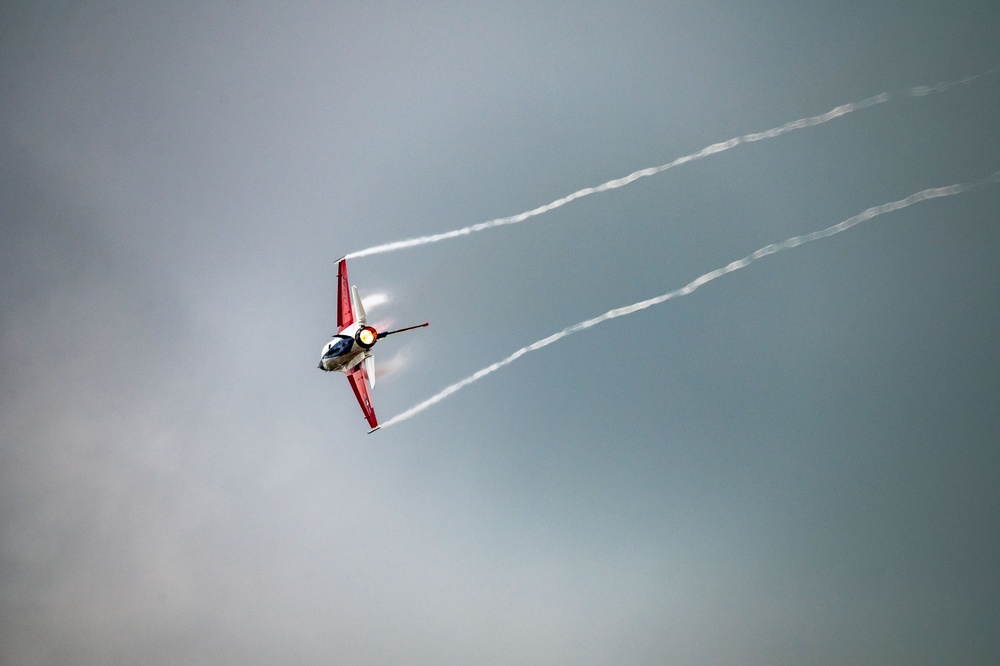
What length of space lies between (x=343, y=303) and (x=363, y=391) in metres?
4.66

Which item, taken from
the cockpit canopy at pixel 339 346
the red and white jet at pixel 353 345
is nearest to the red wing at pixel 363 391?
the red and white jet at pixel 353 345

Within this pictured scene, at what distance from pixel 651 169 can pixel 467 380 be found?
15058 mm

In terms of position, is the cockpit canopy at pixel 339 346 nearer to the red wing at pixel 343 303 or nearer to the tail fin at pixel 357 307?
the tail fin at pixel 357 307

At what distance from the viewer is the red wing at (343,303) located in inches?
1136

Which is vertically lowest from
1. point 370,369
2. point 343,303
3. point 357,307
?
point 370,369

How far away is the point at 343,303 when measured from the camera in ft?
95.4

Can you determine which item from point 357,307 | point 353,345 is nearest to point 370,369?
point 353,345

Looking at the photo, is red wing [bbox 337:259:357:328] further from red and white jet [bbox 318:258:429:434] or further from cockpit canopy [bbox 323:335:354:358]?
cockpit canopy [bbox 323:335:354:358]

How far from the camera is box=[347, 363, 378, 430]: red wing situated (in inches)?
1138

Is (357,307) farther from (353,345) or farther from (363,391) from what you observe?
(363,391)

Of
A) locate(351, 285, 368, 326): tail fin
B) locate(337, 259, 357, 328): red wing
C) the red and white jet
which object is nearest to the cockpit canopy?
the red and white jet

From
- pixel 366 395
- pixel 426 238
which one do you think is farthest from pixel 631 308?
pixel 366 395

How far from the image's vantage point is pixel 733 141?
3095cm

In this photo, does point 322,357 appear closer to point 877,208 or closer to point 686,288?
point 686,288
